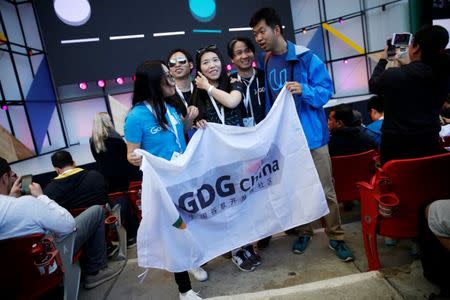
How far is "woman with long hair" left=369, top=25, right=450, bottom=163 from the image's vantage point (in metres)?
1.84

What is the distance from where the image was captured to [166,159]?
6.28ft

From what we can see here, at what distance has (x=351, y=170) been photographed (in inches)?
103

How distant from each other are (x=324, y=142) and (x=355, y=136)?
0.63 m

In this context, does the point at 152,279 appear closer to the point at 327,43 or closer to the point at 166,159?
the point at 166,159

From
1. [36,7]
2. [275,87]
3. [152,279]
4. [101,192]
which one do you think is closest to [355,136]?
[275,87]

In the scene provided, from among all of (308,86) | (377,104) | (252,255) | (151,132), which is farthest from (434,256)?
(377,104)

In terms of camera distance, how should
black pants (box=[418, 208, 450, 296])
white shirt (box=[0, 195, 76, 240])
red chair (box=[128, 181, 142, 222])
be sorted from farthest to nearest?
red chair (box=[128, 181, 142, 222]), white shirt (box=[0, 195, 76, 240]), black pants (box=[418, 208, 450, 296])

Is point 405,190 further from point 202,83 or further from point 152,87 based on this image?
point 152,87

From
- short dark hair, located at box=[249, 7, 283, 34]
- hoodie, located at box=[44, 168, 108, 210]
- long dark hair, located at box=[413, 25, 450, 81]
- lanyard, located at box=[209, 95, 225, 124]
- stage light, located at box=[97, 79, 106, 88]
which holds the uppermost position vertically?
stage light, located at box=[97, 79, 106, 88]

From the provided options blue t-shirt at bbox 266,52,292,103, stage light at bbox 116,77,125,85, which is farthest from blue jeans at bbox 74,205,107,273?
stage light at bbox 116,77,125,85

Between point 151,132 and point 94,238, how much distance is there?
122 cm

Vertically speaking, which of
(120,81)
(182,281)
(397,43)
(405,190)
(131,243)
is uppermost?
(120,81)

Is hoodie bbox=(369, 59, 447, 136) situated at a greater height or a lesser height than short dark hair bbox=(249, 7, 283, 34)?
lesser

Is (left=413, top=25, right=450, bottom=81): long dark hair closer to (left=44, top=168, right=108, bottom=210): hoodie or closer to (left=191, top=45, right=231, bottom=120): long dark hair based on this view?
(left=191, top=45, right=231, bottom=120): long dark hair
